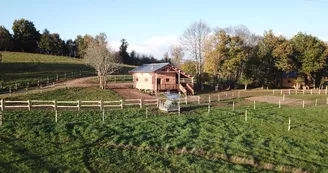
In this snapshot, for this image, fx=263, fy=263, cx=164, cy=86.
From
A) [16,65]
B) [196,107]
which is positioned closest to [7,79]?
[16,65]

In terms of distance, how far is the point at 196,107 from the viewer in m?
28.7

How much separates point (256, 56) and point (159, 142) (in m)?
38.5

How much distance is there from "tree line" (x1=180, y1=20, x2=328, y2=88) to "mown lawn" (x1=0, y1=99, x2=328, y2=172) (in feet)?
81.3

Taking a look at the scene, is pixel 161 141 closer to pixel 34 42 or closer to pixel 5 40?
pixel 5 40

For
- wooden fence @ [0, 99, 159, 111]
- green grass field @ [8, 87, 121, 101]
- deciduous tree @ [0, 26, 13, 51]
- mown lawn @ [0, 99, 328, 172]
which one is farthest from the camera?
deciduous tree @ [0, 26, 13, 51]

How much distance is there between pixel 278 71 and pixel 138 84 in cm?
2981

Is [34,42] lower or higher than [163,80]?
higher

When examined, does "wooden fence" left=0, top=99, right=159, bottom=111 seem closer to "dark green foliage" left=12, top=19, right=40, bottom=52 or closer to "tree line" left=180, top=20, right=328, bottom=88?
"tree line" left=180, top=20, right=328, bottom=88

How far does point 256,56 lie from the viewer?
49531 mm

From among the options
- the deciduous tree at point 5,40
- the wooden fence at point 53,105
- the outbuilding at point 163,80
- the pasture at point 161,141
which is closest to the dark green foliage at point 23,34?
the deciduous tree at point 5,40

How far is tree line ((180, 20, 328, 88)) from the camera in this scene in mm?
47781

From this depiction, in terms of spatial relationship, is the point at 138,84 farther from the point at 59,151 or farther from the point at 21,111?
the point at 59,151

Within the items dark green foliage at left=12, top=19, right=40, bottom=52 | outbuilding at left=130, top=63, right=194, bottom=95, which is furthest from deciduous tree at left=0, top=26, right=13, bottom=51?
outbuilding at left=130, top=63, right=194, bottom=95

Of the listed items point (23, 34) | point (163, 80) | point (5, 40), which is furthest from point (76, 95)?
point (23, 34)
